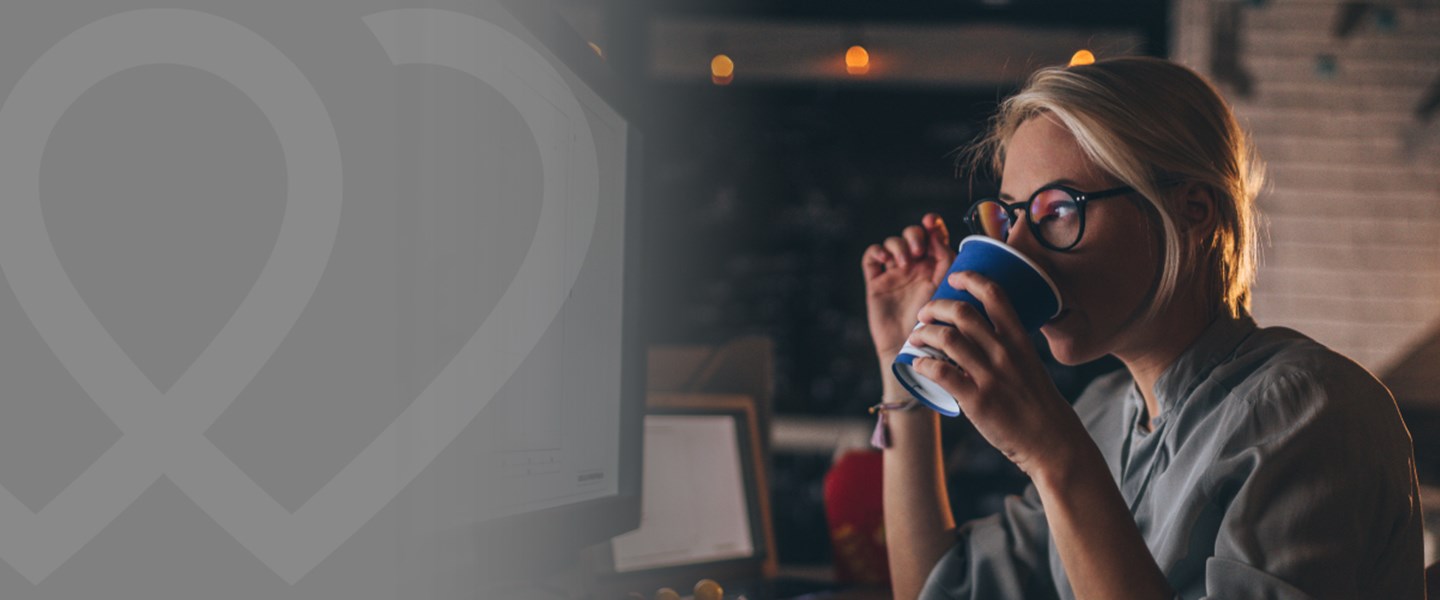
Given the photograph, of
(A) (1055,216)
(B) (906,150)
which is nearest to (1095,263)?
(A) (1055,216)

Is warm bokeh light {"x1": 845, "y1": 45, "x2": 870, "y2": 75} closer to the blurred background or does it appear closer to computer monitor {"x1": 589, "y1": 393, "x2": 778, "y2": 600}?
the blurred background

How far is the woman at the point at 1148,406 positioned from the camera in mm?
712

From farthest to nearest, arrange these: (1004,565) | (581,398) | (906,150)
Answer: (906,150) → (1004,565) → (581,398)

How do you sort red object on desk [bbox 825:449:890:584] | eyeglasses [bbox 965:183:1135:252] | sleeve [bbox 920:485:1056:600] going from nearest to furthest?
eyeglasses [bbox 965:183:1135:252] < sleeve [bbox 920:485:1056:600] < red object on desk [bbox 825:449:890:584]

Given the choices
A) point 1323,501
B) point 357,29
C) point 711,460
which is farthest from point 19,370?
point 711,460

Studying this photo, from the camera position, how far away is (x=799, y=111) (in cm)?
383

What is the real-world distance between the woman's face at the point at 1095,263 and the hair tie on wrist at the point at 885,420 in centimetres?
30

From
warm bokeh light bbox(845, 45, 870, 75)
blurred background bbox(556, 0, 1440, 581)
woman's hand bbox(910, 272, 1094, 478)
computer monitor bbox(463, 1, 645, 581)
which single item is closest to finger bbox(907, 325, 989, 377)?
woman's hand bbox(910, 272, 1094, 478)

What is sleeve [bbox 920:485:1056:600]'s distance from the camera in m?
1.09

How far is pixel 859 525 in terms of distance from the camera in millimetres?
1314

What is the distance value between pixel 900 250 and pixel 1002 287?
1.41 feet

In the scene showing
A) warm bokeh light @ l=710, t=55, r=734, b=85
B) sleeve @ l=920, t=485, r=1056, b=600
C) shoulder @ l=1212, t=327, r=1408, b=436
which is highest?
warm bokeh light @ l=710, t=55, r=734, b=85

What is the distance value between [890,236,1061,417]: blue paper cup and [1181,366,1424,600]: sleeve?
16 centimetres

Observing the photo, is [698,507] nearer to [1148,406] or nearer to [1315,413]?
[1148,406]
